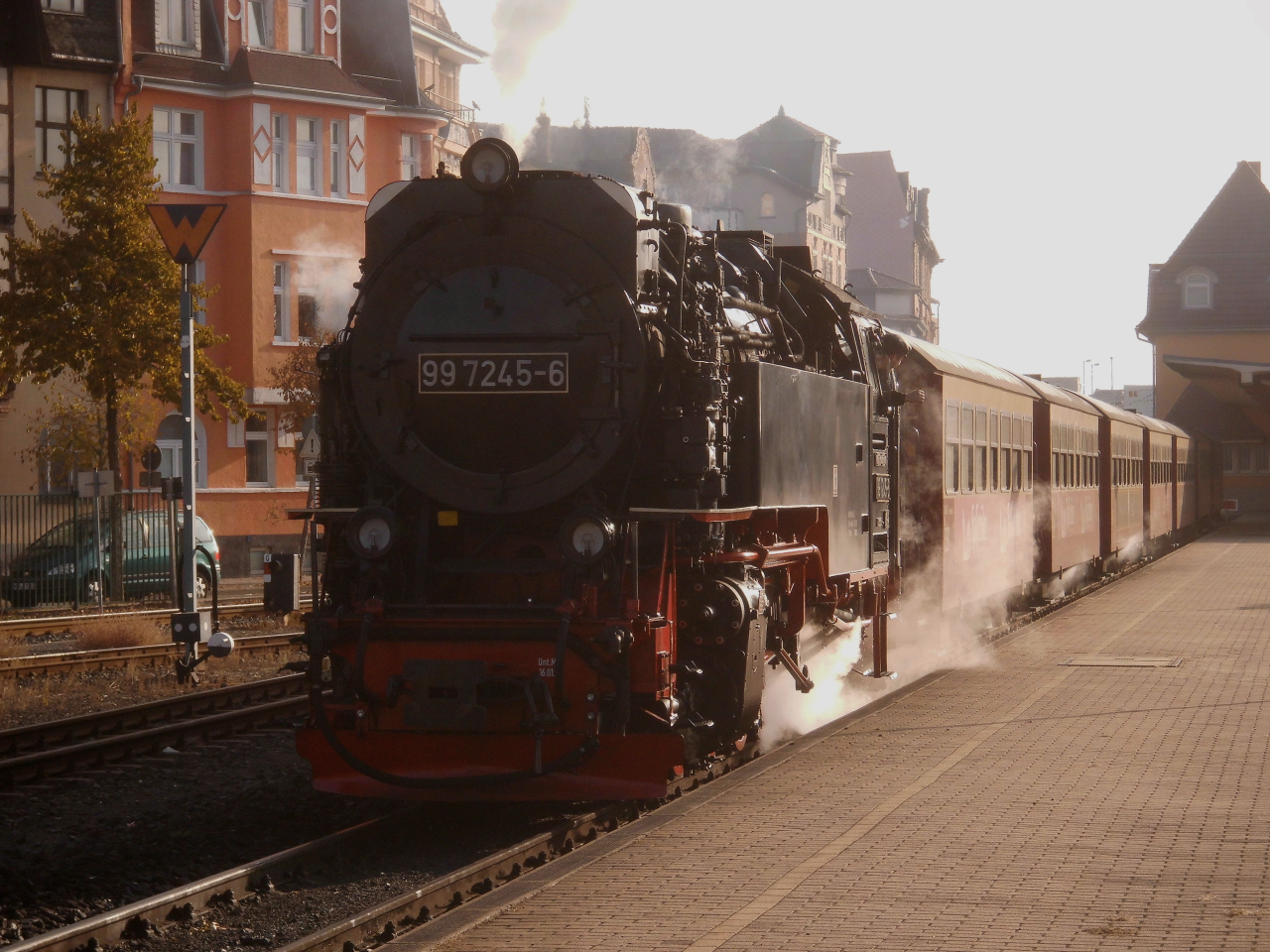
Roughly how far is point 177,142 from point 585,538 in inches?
1045

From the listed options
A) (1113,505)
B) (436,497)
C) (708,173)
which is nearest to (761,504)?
(436,497)

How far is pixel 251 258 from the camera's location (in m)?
32.2

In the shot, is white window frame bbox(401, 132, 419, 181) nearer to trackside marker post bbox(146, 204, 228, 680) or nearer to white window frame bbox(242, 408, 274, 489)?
white window frame bbox(242, 408, 274, 489)

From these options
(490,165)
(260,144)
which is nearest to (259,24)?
(260,144)

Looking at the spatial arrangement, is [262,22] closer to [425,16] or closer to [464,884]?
[425,16]

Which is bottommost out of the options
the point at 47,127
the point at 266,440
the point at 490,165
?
the point at 266,440

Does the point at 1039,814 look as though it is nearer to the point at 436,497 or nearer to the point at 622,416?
the point at 622,416

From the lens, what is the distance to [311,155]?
33.1 metres

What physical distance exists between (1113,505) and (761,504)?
20.8 m

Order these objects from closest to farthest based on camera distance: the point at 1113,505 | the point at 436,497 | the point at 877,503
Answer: the point at 436,497
the point at 877,503
the point at 1113,505

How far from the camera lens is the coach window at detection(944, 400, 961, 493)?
602 inches

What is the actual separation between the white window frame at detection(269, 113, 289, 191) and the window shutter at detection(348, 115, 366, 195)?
55.1 inches

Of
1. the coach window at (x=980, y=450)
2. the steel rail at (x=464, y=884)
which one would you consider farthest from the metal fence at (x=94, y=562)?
the steel rail at (x=464, y=884)

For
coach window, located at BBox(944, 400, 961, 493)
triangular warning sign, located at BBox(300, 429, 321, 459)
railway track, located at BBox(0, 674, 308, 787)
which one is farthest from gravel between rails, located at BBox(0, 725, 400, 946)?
coach window, located at BBox(944, 400, 961, 493)
